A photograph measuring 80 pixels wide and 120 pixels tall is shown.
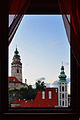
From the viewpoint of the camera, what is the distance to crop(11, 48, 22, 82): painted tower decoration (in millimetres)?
2510

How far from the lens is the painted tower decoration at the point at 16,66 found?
251 centimetres

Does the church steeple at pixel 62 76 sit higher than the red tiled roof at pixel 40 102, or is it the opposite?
the church steeple at pixel 62 76

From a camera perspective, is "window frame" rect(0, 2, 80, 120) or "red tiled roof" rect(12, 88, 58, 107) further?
"red tiled roof" rect(12, 88, 58, 107)

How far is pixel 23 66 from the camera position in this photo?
8.25 feet

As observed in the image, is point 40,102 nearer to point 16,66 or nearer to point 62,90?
point 62,90

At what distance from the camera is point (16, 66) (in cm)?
253

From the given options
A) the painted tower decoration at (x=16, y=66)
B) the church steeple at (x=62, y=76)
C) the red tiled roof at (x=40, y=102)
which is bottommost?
the red tiled roof at (x=40, y=102)

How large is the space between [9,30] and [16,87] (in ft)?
2.28

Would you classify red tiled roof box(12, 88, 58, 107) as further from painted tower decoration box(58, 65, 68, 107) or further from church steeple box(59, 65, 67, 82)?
church steeple box(59, 65, 67, 82)

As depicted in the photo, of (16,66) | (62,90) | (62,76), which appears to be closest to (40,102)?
(62,90)

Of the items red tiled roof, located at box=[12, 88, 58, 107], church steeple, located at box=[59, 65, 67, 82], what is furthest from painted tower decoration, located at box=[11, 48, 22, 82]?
church steeple, located at box=[59, 65, 67, 82]
